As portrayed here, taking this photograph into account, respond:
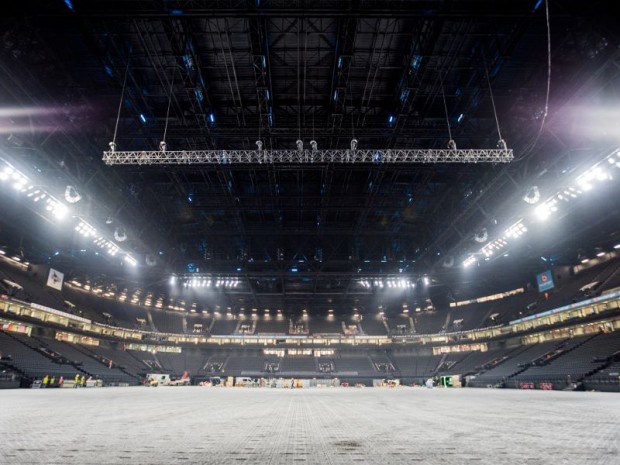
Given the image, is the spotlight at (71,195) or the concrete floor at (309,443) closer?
the concrete floor at (309,443)

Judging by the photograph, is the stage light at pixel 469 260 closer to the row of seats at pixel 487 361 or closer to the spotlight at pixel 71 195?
the row of seats at pixel 487 361

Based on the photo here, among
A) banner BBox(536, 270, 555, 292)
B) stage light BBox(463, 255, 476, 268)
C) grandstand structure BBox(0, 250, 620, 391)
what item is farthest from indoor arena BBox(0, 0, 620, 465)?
banner BBox(536, 270, 555, 292)

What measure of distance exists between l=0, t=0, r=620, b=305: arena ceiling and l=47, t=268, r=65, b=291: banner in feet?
39.1

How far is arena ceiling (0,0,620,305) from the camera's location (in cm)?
1249

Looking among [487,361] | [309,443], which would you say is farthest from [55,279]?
[487,361]

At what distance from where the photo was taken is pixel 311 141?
16.5 metres

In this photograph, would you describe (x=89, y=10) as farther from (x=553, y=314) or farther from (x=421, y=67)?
(x=553, y=314)

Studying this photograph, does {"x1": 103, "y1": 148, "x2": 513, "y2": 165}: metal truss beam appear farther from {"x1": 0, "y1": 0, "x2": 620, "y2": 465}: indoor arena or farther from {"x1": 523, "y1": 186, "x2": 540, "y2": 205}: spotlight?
{"x1": 523, "y1": 186, "x2": 540, "y2": 205}: spotlight

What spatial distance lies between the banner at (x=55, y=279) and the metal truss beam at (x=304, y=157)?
2883cm

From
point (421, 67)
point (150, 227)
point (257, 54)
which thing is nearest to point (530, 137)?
point (421, 67)

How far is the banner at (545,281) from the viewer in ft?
123

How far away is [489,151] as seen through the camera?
16750 millimetres

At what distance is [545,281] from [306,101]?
3723cm

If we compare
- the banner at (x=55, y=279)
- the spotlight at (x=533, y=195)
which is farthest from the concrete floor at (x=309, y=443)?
the banner at (x=55, y=279)
